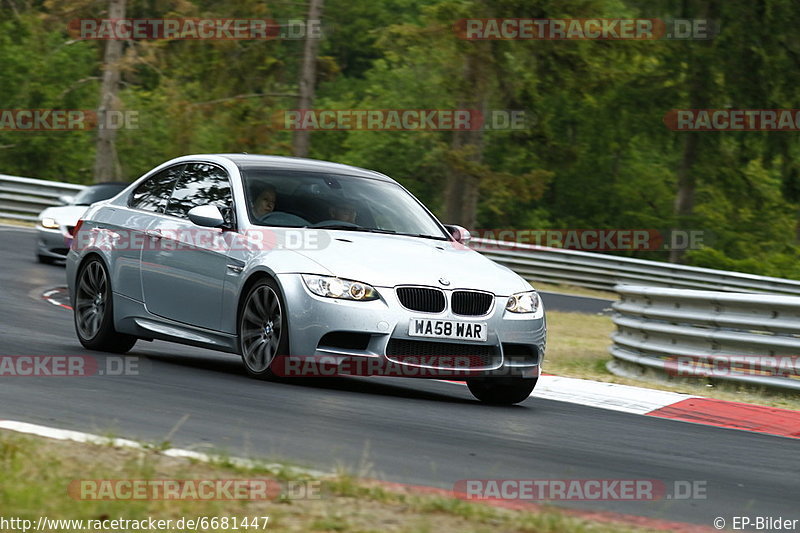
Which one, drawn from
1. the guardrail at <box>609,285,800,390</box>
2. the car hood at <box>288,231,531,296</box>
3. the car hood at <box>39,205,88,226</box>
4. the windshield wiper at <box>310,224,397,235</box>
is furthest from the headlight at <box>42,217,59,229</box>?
the car hood at <box>288,231,531,296</box>

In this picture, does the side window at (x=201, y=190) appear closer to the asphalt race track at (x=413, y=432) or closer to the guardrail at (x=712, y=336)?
the asphalt race track at (x=413, y=432)

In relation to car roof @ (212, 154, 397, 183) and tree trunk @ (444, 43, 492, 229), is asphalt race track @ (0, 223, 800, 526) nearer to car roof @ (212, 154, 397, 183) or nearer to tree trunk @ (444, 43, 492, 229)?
car roof @ (212, 154, 397, 183)

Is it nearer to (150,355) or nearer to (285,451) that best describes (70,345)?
(150,355)

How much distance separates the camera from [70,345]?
10.8 m

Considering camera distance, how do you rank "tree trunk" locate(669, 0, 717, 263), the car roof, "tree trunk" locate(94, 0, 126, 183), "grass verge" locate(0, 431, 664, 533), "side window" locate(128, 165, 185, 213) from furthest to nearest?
"tree trunk" locate(669, 0, 717, 263)
"tree trunk" locate(94, 0, 126, 183)
"side window" locate(128, 165, 185, 213)
the car roof
"grass verge" locate(0, 431, 664, 533)

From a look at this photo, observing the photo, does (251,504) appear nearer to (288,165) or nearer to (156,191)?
(288,165)

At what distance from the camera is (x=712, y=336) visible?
1191 centimetres

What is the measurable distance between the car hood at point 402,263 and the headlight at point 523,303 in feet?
0.14

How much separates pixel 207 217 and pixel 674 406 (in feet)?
12.1

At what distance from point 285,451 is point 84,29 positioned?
3316 cm

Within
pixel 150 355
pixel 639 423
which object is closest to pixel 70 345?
pixel 150 355

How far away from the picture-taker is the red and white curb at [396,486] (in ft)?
16.9

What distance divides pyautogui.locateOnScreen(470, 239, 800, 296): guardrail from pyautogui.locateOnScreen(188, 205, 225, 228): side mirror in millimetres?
18317

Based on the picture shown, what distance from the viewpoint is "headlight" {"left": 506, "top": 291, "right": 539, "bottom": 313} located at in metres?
8.88
